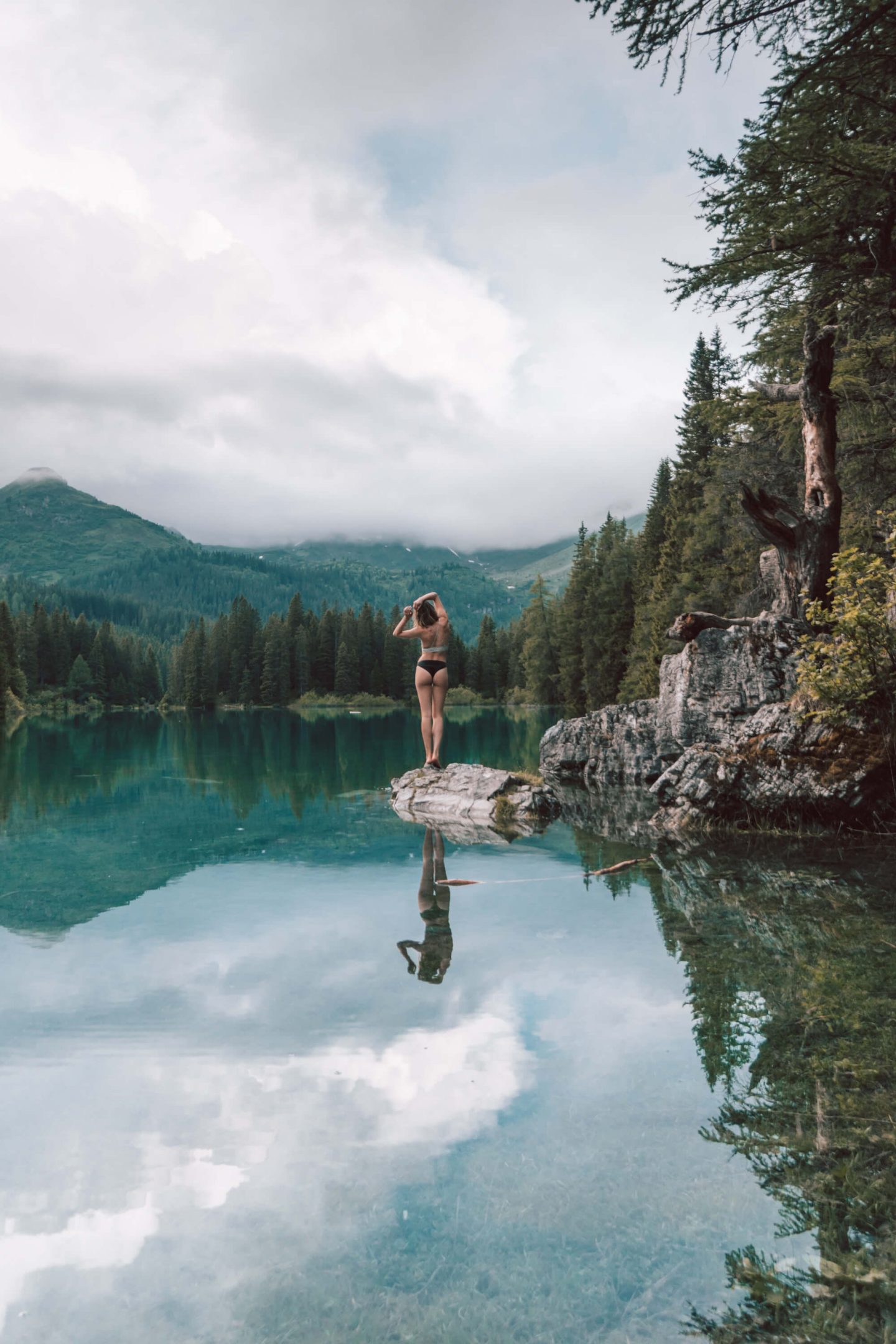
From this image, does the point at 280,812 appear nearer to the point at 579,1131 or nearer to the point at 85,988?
the point at 85,988

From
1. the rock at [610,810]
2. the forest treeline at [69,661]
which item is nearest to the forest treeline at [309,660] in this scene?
the forest treeline at [69,661]

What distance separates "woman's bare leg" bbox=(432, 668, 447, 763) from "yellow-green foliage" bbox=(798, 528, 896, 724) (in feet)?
20.1

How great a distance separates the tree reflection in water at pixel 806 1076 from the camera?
7.77 feet

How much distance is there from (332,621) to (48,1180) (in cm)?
12659

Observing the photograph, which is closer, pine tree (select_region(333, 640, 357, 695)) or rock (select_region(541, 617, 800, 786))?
rock (select_region(541, 617, 800, 786))

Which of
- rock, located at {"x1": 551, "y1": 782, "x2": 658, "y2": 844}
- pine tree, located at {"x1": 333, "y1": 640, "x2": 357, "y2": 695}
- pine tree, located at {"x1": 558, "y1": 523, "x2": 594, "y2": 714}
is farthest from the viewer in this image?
pine tree, located at {"x1": 333, "y1": 640, "x2": 357, "y2": 695}

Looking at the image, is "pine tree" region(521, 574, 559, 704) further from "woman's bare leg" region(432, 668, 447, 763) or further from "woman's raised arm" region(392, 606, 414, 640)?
"woman's raised arm" region(392, 606, 414, 640)

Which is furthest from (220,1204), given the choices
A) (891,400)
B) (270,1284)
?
(891,400)

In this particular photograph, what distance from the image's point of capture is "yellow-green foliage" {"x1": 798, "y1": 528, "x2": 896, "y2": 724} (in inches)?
425

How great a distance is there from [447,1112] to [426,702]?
465 inches

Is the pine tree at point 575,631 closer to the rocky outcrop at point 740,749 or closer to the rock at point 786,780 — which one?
the rocky outcrop at point 740,749

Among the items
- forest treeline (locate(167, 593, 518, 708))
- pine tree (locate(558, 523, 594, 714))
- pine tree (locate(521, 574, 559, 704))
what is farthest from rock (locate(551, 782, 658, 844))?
forest treeline (locate(167, 593, 518, 708))

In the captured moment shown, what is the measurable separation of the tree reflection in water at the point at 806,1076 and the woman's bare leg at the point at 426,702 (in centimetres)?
787

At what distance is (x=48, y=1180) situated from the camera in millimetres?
2998
